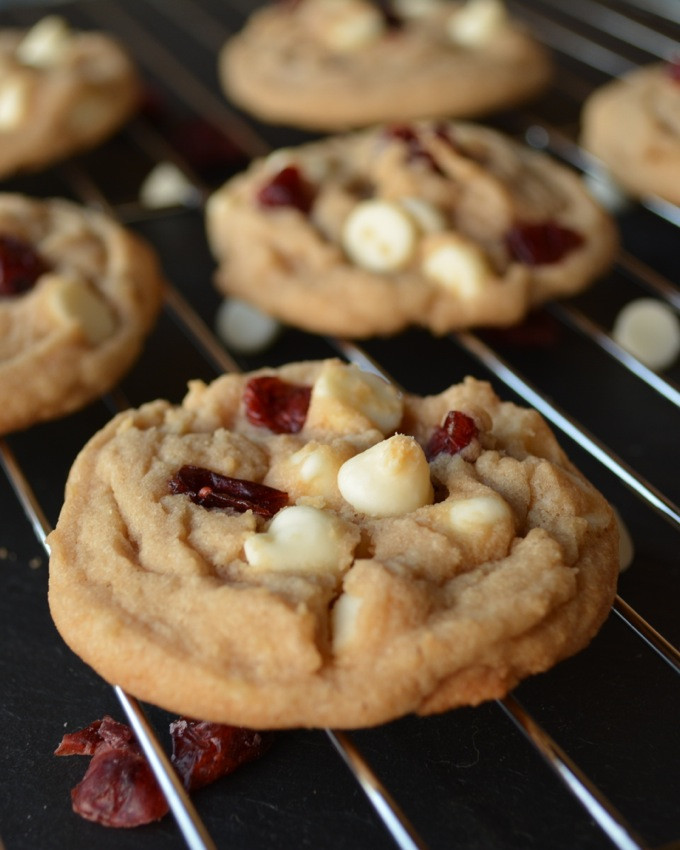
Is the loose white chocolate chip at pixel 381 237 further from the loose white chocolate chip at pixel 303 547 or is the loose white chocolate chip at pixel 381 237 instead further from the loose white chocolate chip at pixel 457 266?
the loose white chocolate chip at pixel 303 547

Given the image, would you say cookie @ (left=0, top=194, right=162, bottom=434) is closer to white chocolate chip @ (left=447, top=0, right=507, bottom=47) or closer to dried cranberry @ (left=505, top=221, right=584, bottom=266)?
dried cranberry @ (left=505, top=221, right=584, bottom=266)

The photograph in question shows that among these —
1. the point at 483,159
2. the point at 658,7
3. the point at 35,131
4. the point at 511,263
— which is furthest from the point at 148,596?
the point at 658,7

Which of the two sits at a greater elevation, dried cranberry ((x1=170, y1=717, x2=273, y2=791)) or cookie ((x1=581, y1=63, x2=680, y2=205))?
cookie ((x1=581, y1=63, x2=680, y2=205))

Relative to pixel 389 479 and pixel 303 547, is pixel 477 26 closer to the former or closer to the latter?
pixel 389 479

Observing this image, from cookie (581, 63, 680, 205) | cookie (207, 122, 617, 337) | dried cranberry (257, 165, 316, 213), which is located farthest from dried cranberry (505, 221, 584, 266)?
dried cranberry (257, 165, 316, 213)

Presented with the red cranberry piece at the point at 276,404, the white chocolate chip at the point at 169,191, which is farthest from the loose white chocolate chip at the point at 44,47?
the red cranberry piece at the point at 276,404

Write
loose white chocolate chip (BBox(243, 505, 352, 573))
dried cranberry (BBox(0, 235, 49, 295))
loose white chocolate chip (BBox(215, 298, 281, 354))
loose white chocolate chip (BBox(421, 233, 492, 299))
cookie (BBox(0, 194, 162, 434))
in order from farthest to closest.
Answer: loose white chocolate chip (BBox(215, 298, 281, 354))
loose white chocolate chip (BBox(421, 233, 492, 299))
dried cranberry (BBox(0, 235, 49, 295))
cookie (BBox(0, 194, 162, 434))
loose white chocolate chip (BBox(243, 505, 352, 573))

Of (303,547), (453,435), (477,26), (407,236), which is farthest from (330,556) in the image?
(477,26)
